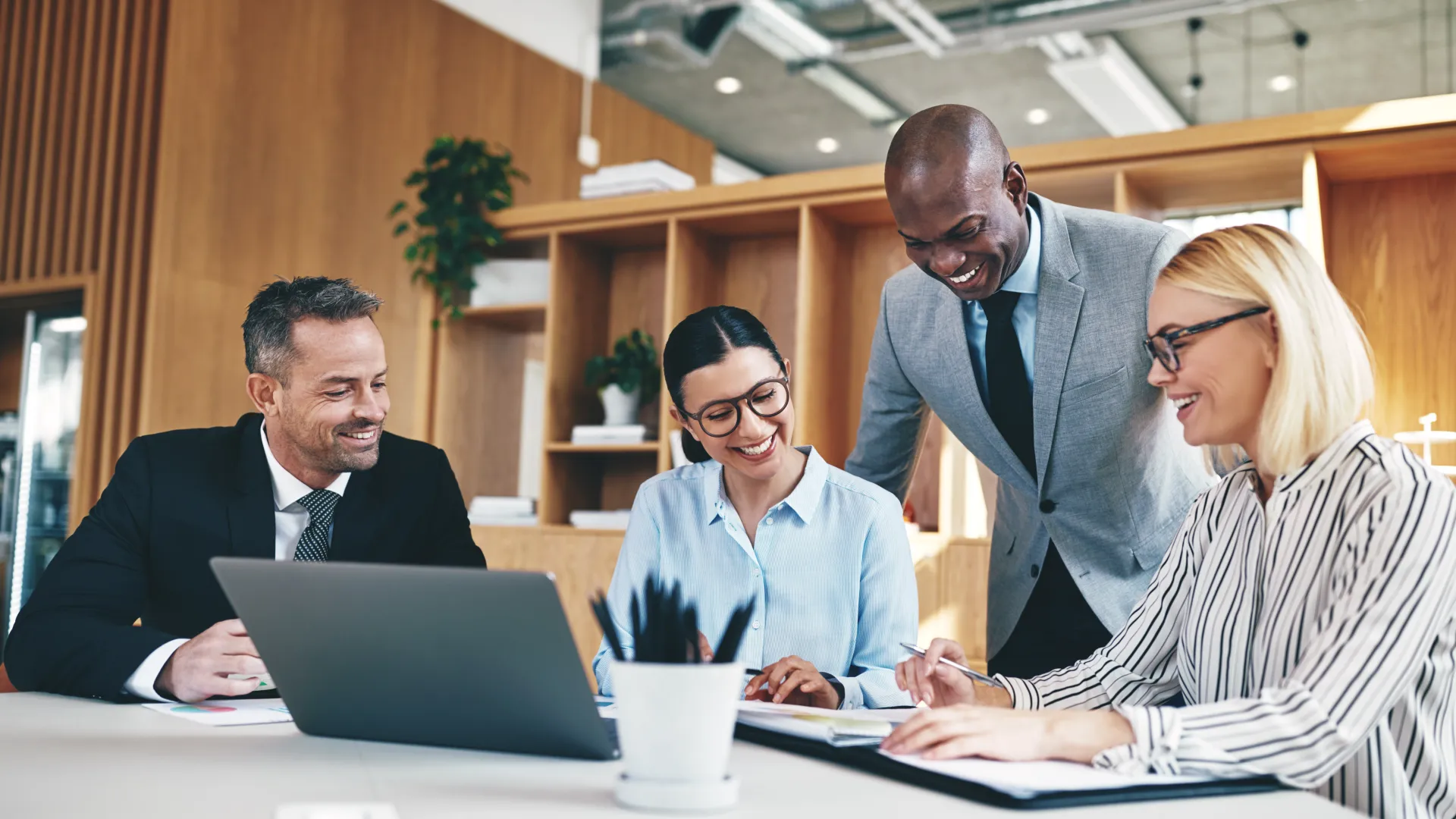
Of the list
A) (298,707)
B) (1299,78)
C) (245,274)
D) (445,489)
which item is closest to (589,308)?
(245,274)

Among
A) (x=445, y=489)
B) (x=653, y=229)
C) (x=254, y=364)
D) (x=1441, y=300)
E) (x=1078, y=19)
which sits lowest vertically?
(x=445, y=489)

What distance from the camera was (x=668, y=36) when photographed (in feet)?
21.2

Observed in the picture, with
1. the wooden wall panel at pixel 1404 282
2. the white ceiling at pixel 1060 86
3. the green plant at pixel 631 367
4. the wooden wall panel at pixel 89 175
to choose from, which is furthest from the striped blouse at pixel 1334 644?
the white ceiling at pixel 1060 86

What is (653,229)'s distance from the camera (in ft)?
15.0

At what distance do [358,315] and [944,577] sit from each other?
2268 mm

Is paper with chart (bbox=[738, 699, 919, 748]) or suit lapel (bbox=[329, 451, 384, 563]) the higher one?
suit lapel (bbox=[329, 451, 384, 563])

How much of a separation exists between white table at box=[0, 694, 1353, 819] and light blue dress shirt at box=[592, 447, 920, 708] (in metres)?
0.75

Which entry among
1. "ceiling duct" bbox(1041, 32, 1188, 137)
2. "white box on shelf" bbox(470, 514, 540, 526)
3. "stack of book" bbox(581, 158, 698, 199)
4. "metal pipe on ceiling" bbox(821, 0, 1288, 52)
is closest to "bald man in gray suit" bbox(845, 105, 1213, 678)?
"stack of book" bbox(581, 158, 698, 199)

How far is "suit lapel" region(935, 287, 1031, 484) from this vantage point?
7.25 feet

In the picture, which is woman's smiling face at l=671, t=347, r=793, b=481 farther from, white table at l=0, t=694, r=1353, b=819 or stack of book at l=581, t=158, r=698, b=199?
stack of book at l=581, t=158, r=698, b=199

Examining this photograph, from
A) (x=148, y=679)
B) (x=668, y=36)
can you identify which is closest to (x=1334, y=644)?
(x=148, y=679)

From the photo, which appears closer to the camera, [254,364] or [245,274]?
[254,364]

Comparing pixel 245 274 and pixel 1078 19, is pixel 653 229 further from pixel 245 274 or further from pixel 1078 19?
pixel 1078 19

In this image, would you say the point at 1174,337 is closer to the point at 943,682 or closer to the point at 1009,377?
the point at 943,682
